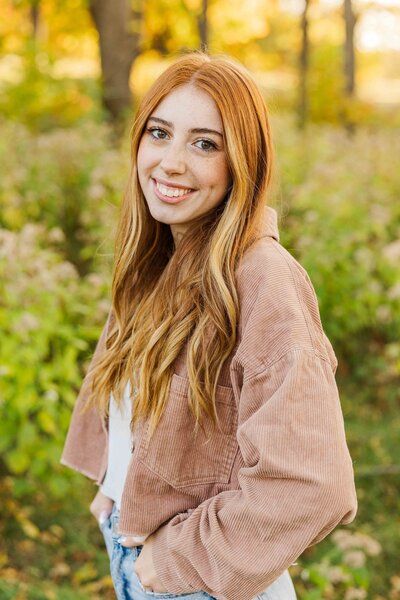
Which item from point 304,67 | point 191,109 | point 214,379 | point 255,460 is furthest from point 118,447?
point 304,67

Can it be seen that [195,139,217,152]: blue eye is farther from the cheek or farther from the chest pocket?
the chest pocket

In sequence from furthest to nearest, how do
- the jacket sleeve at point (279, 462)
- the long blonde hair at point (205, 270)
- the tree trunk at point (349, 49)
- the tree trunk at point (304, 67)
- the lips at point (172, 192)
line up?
the tree trunk at point (349, 49)
the tree trunk at point (304, 67)
the lips at point (172, 192)
the long blonde hair at point (205, 270)
the jacket sleeve at point (279, 462)

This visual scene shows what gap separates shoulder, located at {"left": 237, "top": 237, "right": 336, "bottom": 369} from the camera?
1324 mm

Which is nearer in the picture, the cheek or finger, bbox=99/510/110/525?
the cheek

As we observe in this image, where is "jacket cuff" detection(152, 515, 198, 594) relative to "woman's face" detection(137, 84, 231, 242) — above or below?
below

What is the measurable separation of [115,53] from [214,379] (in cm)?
943

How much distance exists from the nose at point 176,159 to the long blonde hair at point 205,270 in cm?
10

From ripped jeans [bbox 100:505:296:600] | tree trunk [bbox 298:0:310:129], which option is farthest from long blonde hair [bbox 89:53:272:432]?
tree trunk [bbox 298:0:310:129]

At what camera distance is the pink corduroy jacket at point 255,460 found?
50.7 inches

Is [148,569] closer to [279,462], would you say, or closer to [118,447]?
[118,447]

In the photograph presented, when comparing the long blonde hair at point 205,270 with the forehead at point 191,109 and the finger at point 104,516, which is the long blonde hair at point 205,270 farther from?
the finger at point 104,516

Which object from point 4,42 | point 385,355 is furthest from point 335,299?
point 4,42

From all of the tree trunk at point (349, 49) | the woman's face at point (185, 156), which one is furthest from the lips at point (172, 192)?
the tree trunk at point (349, 49)

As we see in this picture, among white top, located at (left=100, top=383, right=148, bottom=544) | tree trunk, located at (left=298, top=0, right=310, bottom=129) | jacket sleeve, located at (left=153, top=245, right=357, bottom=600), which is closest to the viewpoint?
jacket sleeve, located at (left=153, top=245, right=357, bottom=600)
